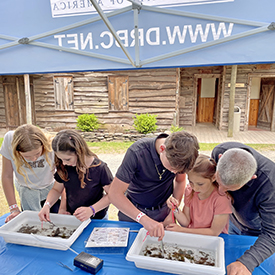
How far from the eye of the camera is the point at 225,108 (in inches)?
403

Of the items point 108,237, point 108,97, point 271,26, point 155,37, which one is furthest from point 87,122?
point 271,26

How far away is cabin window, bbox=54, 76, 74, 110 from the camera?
9.54m

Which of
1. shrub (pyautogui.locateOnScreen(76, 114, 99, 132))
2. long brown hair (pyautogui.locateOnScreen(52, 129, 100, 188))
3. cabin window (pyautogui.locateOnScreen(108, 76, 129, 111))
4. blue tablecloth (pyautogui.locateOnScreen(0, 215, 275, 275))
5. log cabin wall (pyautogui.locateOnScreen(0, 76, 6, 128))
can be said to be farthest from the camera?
log cabin wall (pyautogui.locateOnScreen(0, 76, 6, 128))

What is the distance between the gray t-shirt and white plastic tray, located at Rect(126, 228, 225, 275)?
109cm

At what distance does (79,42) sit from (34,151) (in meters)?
0.95

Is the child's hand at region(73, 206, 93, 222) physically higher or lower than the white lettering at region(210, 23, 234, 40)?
lower

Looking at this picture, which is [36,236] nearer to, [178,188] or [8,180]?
[8,180]

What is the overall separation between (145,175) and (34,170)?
41.8 inches

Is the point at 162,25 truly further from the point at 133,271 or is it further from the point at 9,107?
the point at 9,107

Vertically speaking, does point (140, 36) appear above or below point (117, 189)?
above

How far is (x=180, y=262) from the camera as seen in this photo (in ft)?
4.31

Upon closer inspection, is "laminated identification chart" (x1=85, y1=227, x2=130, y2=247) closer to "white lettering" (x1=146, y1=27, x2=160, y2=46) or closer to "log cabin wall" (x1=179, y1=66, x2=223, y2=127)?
"white lettering" (x1=146, y1=27, x2=160, y2=46)

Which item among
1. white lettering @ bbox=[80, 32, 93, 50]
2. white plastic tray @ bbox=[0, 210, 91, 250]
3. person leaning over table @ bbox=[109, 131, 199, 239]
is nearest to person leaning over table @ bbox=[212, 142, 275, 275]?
person leaning over table @ bbox=[109, 131, 199, 239]

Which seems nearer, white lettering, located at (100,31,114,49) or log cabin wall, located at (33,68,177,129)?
white lettering, located at (100,31,114,49)
